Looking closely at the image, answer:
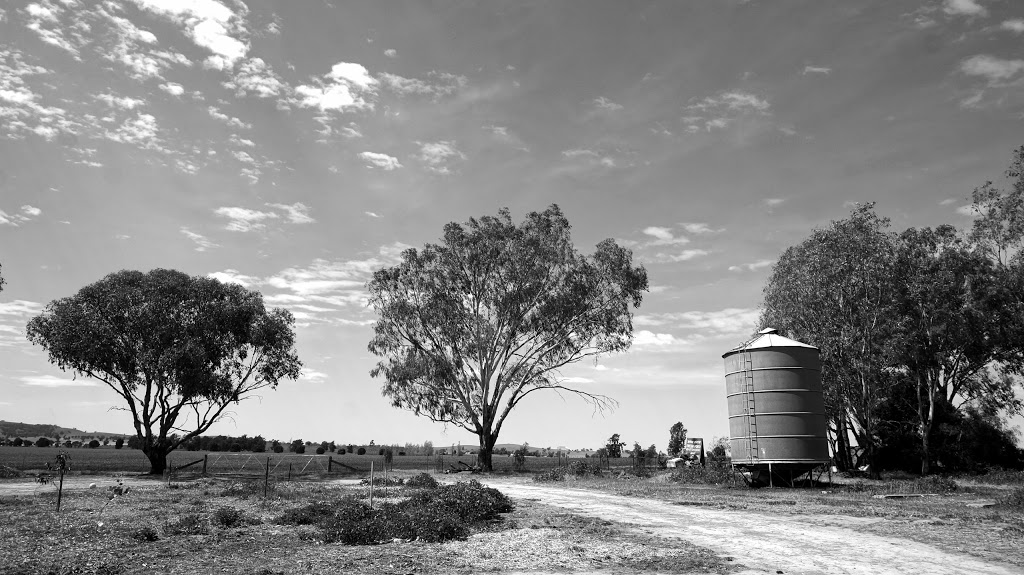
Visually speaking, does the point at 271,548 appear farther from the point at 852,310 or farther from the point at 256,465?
the point at 256,465

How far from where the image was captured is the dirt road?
1226 cm

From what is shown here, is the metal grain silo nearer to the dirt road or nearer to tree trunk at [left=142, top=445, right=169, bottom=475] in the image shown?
the dirt road

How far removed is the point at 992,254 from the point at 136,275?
54348 millimetres

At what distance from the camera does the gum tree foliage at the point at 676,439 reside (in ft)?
238

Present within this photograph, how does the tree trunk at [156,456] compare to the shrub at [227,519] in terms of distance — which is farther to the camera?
the tree trunk at [156,456]

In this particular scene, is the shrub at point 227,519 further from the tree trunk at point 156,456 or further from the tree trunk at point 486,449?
the tree trunk at point 486,449

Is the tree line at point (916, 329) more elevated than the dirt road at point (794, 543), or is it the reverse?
the tree line at point (916, 329)

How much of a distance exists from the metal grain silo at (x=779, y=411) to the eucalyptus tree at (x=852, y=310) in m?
11.2

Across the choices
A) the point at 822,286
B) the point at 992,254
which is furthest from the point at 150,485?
the point at 992,254

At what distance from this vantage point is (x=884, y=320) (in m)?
43.9

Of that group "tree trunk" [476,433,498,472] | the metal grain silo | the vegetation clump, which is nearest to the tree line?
the metal grain silo

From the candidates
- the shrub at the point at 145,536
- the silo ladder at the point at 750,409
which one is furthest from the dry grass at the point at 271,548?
the silo ladder at the point at 750,409

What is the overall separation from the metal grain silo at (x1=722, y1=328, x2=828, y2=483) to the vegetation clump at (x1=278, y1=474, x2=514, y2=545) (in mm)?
16458

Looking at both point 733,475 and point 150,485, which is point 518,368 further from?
point 150,485
